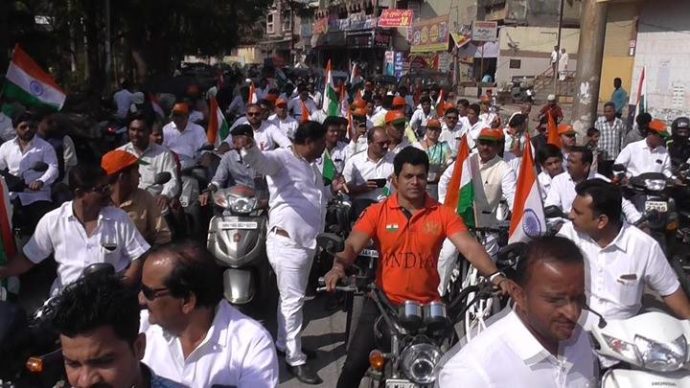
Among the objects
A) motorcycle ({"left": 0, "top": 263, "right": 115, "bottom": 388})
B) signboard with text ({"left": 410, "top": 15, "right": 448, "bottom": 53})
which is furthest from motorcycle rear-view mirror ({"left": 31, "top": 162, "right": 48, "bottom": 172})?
signboard with text ({"left": 410, "top": 15, "right": 448, "bottom": 53})

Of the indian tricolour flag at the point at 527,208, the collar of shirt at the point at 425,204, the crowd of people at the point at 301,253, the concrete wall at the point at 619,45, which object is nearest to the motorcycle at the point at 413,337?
the crowd of people at the point at 301,253

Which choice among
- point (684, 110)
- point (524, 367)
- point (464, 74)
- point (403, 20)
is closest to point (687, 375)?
point (524, 367)

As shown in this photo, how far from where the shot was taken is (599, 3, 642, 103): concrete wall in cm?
2270

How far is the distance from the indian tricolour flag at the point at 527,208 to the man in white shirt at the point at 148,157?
3192mm

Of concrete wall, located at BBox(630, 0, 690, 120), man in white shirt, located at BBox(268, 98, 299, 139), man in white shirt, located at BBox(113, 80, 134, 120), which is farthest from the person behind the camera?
concrete wall, located at BBox(630, 0, 690, 120)

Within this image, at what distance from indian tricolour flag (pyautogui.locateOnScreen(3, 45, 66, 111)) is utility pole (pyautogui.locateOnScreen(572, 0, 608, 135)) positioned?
10.4 meters

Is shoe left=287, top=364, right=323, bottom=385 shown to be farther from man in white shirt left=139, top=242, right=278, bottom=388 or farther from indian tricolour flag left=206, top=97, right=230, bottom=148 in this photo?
indian tricolour flag left=206, top=97, right=230, bottom=148

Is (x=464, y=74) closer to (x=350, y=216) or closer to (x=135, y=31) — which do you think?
(x=135, y=31)

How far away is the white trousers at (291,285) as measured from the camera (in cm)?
539

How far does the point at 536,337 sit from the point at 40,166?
614cm

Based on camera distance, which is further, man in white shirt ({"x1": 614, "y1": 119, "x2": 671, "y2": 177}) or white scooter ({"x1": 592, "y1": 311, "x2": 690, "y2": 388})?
man in white shirt ({"x1": 614, "y1": 119, "x2": 671, "y2": 177})

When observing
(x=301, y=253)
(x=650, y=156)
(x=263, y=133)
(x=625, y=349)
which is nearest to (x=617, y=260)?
(x=625, y=349)

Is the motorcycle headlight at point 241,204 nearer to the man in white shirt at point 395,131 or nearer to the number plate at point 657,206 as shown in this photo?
the man in white shirt at point 395,131

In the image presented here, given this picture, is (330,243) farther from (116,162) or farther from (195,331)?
(116,162)
